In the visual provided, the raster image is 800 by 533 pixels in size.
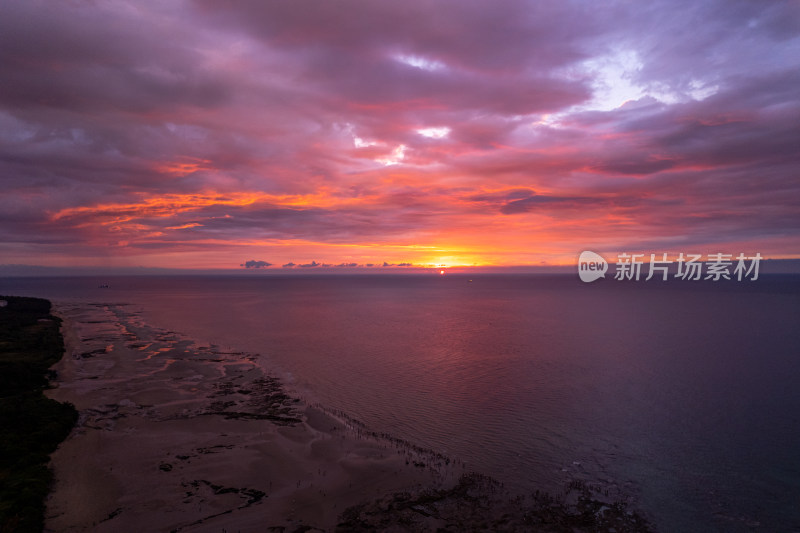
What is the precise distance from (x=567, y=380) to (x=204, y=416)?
36091mm

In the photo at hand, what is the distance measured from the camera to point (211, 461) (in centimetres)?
2519

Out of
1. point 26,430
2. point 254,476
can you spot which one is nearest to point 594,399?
point 254,476

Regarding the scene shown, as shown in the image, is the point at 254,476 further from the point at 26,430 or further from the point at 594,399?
the point at 594,399

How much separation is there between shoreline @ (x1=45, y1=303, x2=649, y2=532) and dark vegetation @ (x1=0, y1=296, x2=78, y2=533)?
2.67ft

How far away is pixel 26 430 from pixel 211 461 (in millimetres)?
13547

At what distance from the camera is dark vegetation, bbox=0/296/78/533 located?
18.8 meters

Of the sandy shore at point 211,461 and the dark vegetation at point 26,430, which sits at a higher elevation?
the dark vegetation at point 26,430

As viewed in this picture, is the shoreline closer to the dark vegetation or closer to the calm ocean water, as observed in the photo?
the dark vegetation

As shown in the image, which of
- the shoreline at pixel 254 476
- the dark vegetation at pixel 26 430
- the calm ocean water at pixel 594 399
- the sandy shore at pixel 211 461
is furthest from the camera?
the calm ocean water at pixel 594 399

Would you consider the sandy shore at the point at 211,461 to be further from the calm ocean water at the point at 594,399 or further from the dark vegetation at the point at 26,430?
the calm ocean water at the point at 594,399

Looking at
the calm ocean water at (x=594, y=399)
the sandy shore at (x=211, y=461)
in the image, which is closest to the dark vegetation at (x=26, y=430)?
the sandy shore at (x=211, y=461)

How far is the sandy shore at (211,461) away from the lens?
771 inches

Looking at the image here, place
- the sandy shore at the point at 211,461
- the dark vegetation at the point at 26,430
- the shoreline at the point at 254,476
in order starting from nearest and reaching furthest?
the dark vegetation at the point at 26,430 < the shoreline at the point at 254,476 < the sandy shore at the point at 211,461

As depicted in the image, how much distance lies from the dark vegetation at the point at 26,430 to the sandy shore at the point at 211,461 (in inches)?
30.9
